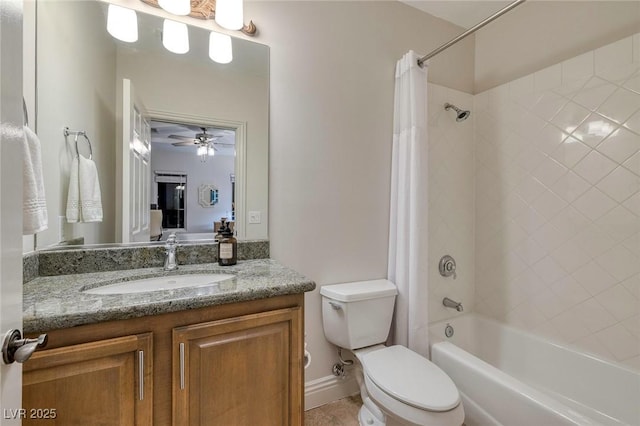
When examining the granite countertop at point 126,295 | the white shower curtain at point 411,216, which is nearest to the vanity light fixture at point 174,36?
the granite countertop at point 126,295

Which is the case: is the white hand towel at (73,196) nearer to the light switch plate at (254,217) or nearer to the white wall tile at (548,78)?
the light switch plate at (254,217)

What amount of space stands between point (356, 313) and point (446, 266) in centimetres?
87

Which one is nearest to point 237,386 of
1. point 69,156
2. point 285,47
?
point 69,156

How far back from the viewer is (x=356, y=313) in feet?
5.12

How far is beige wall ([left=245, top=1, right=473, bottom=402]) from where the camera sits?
1568 millimetres

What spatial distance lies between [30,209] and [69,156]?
0.50 m

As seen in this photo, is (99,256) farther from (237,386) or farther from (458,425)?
(458,425)

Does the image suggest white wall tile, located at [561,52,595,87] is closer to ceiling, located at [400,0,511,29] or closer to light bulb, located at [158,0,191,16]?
ceiling, located at [400,0,511,29]

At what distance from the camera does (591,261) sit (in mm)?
1613

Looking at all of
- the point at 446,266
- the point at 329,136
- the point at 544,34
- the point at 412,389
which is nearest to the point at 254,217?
the point at 329,136

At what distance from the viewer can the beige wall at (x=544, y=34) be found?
5.14 feet

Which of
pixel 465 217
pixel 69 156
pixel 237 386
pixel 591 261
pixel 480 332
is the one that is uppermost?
pixel 69 156

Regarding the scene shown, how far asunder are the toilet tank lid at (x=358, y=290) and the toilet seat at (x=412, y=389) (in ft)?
0.96

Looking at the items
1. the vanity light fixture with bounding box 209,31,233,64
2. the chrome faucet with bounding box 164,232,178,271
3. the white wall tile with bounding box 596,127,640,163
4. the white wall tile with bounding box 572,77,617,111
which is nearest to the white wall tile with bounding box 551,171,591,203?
the white wall tile with bounding box 596,127,640,163
